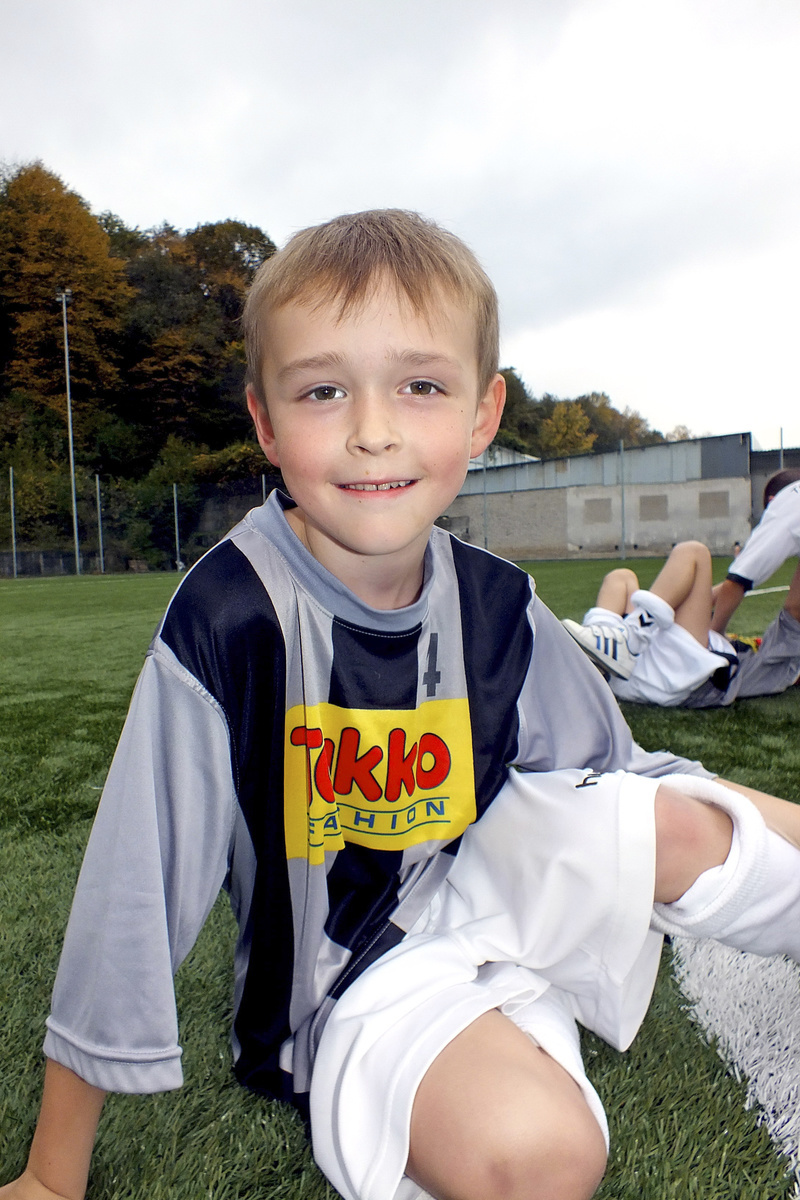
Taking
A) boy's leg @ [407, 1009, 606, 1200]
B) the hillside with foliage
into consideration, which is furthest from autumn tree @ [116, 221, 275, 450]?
boy's leg @ [407, 1009, 606, 1200]

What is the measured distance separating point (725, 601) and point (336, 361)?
9.81ft

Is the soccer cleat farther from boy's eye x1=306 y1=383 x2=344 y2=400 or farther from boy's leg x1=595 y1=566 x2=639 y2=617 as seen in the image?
boy's eye x1=306 y1=383 x2=344 y2=400

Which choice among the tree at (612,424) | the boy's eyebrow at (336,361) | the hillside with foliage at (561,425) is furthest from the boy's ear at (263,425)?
the tree at (612,424)

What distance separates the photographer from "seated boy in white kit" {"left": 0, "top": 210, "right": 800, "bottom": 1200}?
878 millimetres

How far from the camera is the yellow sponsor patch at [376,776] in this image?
1.04 m

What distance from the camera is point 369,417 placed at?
3.37 feet

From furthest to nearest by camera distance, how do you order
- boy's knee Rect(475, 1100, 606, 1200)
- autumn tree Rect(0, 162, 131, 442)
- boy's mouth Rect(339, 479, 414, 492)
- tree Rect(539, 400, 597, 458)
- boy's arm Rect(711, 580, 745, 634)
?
tree Rect(539, 400, 597, 458) < autumn tree Rect(0, 162, 131, 442) < boy's arm Rect(711, 580, 745, 634) < boy's mouth Rect(339, 479, 414, 492) < boy's knee Rect(475, 1100, 606, 1200)

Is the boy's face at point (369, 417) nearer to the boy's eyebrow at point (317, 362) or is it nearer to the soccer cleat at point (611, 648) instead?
the boy's eyebrow at point (317, 362)

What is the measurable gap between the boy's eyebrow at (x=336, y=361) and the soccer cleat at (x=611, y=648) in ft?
8.36

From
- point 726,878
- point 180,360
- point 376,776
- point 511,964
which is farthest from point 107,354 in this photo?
point 726,878

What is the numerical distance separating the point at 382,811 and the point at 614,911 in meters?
0.30

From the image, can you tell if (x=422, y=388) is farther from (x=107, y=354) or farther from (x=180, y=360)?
(x=107, y=354)

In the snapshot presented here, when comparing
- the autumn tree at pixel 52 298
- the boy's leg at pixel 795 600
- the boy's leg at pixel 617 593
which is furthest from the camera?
the autumn tree at pixel 52 298

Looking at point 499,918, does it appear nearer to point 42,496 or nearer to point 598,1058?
point 598,1058
